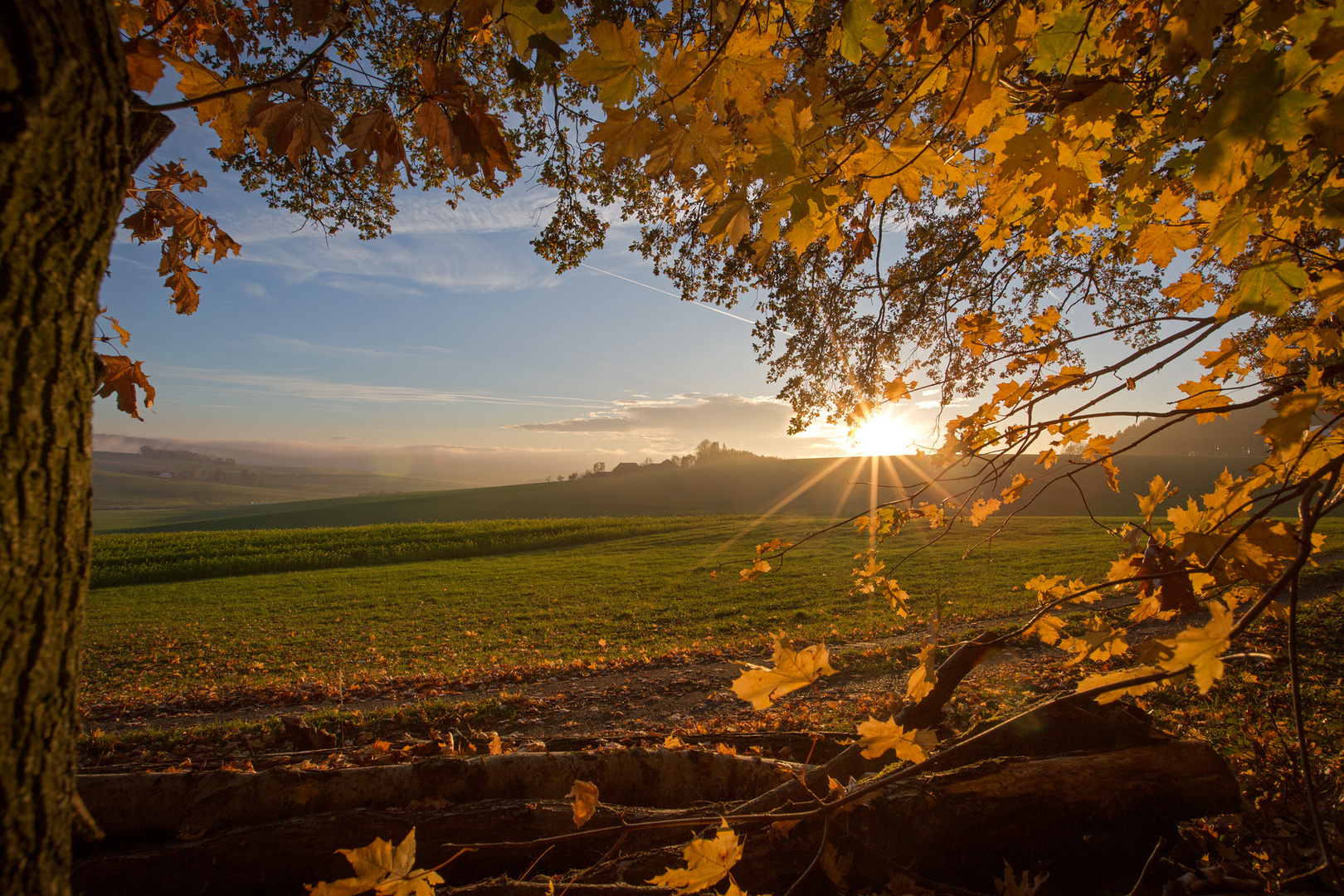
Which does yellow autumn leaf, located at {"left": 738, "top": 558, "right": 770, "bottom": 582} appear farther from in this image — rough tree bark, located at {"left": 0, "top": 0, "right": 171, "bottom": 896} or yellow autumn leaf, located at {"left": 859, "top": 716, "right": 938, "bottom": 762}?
rough tree bark, located at {"left": 0, "top": 0, "right": 171, "bottom": 896}

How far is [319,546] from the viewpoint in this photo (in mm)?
24047

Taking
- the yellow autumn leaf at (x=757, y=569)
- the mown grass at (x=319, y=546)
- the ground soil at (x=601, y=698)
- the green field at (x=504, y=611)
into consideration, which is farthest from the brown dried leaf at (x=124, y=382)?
the mown grass at (x=319, y=546)

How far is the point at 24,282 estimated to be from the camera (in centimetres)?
71

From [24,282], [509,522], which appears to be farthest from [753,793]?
[509,522]

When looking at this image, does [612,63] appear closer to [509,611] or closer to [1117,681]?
[1117,681]

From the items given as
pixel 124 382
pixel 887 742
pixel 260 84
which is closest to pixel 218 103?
pixel 260 84

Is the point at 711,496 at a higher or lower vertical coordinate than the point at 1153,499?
lower

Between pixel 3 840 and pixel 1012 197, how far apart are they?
282cm

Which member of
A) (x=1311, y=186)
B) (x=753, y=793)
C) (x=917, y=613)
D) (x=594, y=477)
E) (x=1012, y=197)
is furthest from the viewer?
(x=594, y=477)

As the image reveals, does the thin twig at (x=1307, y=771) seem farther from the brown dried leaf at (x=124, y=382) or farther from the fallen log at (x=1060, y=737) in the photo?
the brown dried leaf at (x=124, y=382)

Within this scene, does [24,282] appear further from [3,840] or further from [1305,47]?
[1305,47]

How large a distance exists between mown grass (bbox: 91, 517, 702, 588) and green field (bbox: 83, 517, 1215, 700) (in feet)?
7.20

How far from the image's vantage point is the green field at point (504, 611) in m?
9.52

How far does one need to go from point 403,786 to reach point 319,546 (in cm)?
2623
